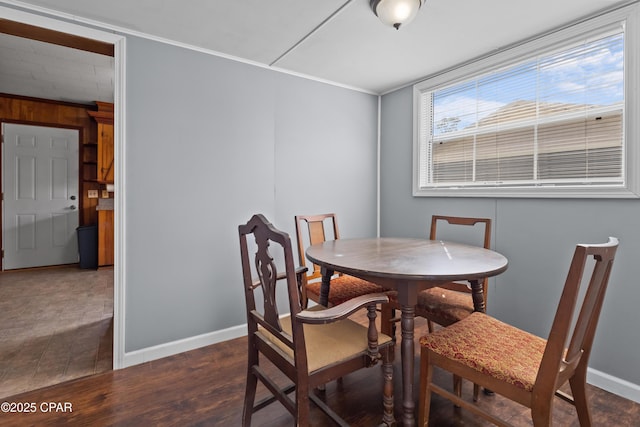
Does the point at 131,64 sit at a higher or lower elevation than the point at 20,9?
lower

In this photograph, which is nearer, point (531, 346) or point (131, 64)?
point (531, 346)

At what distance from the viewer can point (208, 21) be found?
2.12 m

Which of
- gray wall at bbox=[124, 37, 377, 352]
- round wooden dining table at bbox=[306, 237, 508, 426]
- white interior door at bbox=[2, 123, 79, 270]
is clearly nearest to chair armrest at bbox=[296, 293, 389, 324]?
round wooden dining table at bbox=[306, 237, 508, 426]

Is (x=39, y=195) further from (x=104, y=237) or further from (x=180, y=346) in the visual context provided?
(x=180, y=346)

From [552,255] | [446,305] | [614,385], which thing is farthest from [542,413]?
[552,255]

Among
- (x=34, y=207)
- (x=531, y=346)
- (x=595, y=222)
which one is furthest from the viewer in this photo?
(x=34, y=207)

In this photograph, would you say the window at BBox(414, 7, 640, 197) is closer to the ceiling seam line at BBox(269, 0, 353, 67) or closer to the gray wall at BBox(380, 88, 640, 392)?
the gray wall at BBox(380, 88, 640, 392)

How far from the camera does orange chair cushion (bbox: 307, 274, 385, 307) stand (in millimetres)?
2156

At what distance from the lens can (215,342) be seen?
2596 mm

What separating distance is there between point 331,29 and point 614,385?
9.31ft

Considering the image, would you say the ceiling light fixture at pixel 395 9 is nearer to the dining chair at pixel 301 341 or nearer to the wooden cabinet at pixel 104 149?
the dining chair at pixel 301 341

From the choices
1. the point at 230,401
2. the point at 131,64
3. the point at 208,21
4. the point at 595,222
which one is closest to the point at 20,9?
the point at 131,64

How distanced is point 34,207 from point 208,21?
15.4 ft

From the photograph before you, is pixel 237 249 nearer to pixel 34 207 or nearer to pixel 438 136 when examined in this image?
pixel 438 136
